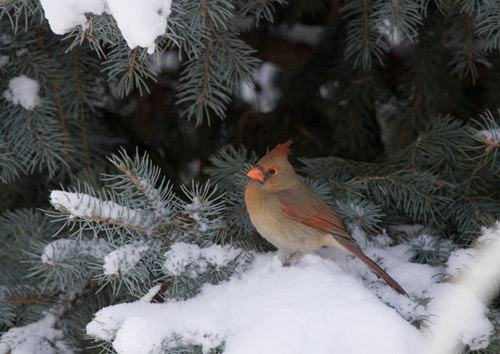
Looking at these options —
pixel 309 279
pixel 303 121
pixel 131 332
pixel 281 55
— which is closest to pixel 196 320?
pixel 131 332

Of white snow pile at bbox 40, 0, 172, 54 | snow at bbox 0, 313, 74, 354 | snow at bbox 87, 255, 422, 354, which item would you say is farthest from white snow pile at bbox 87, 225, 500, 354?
white snow pile at bbox 40, 0, 172, 54

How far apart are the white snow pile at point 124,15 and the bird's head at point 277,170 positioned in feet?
2.97

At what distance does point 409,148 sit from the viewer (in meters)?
2.60

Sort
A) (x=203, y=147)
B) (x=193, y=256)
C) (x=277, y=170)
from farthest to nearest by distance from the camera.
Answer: (x=203, y=147)
(x=277, y=170)
(x=193, y=256)

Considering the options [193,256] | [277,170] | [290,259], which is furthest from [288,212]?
[193,256]

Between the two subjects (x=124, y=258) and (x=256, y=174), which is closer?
(x=124, y=258)

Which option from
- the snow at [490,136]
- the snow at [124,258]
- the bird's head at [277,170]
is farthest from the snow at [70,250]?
the snow at [490,136]

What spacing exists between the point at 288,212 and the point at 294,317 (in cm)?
78

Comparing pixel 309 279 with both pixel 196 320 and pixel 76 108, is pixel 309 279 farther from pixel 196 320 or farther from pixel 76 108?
pixel 76 108

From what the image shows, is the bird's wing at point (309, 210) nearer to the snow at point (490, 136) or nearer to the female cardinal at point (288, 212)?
the female cardinal at point (288, 212)

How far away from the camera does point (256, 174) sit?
242 cm

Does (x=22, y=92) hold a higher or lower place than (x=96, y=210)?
higher

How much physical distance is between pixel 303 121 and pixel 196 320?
6.15 ft

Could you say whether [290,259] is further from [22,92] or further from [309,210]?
[22,92]
